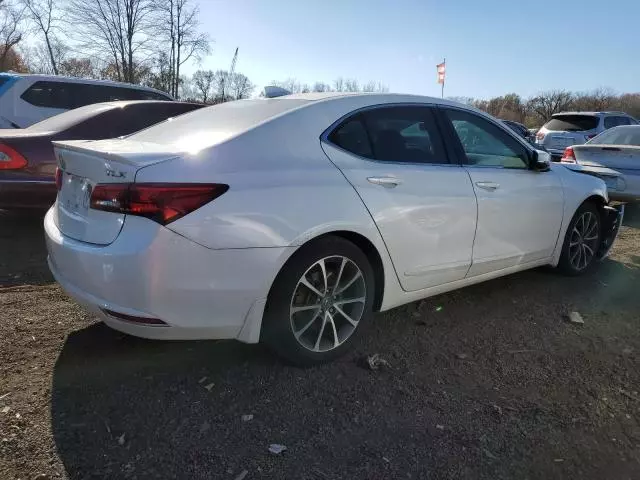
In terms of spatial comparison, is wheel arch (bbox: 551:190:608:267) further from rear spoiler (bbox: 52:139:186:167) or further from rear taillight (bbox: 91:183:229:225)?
rear spoiler (bbox: 52:139:186:167)

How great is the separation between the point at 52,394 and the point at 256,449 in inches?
44.5

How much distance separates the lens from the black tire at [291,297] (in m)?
2.68

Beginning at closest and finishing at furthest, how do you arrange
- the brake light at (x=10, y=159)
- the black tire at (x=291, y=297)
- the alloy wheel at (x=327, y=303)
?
the black tire at (x=291, y=297) < the alloy wheel at (x=327, y=303) < the brake light at (x=10, y=159)

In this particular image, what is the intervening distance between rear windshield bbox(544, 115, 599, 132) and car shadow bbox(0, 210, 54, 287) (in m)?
12.9

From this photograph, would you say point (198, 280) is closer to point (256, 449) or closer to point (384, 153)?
point (256, 449)

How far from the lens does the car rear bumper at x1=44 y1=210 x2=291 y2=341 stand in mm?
2344

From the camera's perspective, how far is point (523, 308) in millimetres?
4023

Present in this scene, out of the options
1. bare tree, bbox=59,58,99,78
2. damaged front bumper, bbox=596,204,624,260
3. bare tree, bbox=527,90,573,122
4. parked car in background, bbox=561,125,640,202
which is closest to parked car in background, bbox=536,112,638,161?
parked car in background, bbox=561,125,640,202

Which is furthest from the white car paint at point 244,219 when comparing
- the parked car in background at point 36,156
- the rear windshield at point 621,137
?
the rear windshield at point 621,137

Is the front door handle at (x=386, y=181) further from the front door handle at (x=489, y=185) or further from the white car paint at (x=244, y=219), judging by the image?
the front door handle at (x=489, y=185)

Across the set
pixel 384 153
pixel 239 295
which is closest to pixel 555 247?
pixel 384 153

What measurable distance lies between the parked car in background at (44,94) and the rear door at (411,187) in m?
7.53

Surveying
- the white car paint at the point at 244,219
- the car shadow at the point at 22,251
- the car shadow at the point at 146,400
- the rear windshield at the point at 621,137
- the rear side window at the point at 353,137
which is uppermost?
the rear windshield at the point at 621,137

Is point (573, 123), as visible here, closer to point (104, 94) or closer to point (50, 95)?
point (104, 94)
